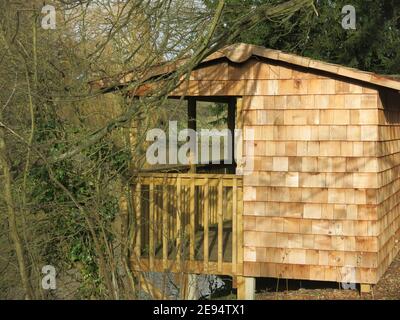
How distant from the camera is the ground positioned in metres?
9.00

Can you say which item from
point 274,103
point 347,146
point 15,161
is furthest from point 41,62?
point 347,146

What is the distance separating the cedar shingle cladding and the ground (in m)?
0.24

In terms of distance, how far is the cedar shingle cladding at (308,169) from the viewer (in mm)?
8938

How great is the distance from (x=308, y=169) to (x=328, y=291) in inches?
77.7

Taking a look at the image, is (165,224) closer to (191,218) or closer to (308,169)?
(191,218)

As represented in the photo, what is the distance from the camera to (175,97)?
964cm

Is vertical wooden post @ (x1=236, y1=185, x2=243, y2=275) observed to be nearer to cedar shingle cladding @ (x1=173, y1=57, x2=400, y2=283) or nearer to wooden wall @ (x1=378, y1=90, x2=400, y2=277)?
cedar shingle cladding @ (x1=173, y1=57, x2=400, y2=283)

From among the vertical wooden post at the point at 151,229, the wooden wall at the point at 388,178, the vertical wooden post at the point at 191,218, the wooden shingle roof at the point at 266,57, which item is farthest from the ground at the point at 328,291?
the wooden shingle roof at the point at 266,57

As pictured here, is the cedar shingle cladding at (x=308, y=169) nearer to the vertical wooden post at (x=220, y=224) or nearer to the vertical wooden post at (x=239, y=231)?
the vertical wooden post at (x=239, y=231)

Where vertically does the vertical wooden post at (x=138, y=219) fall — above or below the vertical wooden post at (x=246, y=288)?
above

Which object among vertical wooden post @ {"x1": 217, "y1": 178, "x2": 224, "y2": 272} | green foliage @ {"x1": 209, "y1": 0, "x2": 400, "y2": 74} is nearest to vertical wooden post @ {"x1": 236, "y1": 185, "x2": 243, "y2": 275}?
vertical wooden post @ {"x1": 217, "y1": 178, "x2": 224, "y2": 272}

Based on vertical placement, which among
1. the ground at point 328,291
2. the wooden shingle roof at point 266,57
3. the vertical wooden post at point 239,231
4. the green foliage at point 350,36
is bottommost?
the ground at point 328,291

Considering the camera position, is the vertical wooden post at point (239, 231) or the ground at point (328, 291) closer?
the ground at point (328, 291)

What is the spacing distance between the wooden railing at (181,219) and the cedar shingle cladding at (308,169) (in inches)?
7.6
